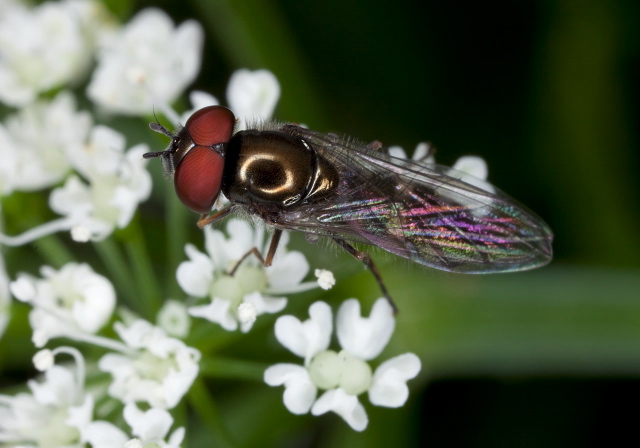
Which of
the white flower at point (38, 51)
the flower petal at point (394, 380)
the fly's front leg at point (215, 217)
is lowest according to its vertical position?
the flower petal at point (394, 380)

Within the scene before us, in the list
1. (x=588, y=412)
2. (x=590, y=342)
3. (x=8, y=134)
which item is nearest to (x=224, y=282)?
(x=8, y=134)

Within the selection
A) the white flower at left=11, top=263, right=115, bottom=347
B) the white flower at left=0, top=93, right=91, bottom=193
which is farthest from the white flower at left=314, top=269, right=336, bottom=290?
the white flower at left=0, top=93, right=91, bottom=193

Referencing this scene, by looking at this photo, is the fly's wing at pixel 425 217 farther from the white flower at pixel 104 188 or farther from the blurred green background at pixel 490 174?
the white flower at pixel 104 188

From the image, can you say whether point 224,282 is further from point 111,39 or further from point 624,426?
point 624,426

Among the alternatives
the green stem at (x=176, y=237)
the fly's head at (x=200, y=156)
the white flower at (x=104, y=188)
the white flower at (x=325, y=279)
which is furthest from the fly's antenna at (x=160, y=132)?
the white flower at (x=325, y=279)

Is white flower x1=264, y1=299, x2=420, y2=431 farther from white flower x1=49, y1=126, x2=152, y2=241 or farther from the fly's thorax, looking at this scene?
white flower x1=49, y1=126, x2=152, y2=241

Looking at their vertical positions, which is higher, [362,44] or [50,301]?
[362,44]
